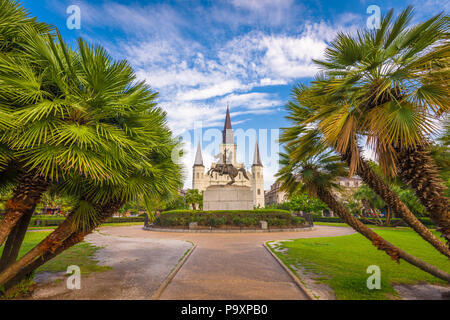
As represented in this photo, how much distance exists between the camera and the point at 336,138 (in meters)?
4.24

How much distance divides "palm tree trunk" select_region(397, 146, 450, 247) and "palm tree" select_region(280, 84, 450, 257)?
1.52ft

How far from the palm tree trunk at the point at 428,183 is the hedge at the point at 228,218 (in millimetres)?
20211

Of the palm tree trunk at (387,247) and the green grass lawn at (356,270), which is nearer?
the palm tree trunk at (387,247)

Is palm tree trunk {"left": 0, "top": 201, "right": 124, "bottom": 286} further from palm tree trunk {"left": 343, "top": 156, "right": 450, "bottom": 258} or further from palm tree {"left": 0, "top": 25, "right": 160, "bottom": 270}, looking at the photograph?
palm tree trunk {"left": 343, "top": 156, "right": 450, "bottom": 258}

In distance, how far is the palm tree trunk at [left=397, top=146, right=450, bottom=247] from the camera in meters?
4.22

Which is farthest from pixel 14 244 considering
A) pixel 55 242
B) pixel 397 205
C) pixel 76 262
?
pixel 397 205

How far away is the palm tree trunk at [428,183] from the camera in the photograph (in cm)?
422

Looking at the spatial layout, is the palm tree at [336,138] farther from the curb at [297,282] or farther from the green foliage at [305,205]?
the green foliage at [305,205]

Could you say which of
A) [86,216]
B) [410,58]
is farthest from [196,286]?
[410,58]

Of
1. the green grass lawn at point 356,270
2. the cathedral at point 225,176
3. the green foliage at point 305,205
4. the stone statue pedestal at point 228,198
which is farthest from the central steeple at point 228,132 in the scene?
the green grass lawn at point 356,270

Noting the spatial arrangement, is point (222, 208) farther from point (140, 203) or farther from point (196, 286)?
point (140, 203)

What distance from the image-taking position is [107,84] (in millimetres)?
3783

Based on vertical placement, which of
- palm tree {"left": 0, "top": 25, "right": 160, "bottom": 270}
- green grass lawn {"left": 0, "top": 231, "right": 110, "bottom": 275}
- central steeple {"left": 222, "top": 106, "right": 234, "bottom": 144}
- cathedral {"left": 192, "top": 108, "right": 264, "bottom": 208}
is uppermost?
central steeple {"left": 222, "top": 106, "right": 234, "bottom": 144}

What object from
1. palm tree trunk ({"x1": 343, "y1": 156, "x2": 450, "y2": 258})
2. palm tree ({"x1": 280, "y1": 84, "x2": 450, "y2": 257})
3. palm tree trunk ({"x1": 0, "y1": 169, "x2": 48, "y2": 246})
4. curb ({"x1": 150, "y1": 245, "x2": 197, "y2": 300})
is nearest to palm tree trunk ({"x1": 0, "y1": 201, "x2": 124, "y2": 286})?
palm tree trunk ({"x1": 0, "y1": 169, "x2": 48, "y2": 246})
